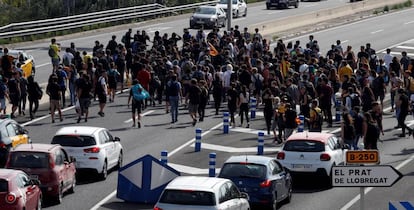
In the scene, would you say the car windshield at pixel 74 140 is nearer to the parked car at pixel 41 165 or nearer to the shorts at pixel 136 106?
the parked car at pixel 41 165

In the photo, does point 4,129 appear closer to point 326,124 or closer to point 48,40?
point 326,124

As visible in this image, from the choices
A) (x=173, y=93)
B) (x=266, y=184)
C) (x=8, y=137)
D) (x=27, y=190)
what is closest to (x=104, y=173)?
(x=8, y=137)

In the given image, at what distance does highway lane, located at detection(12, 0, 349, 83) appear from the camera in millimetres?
50969

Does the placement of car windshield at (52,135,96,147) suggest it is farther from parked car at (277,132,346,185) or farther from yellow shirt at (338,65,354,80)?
yellow shirt at (338,65,354,80)

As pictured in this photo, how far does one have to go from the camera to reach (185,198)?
69.1 ft

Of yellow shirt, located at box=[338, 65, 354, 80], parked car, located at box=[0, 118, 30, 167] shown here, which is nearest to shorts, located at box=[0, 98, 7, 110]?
parked car, located at box=[0, 118, 30, 167]

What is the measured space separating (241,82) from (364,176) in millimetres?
22423

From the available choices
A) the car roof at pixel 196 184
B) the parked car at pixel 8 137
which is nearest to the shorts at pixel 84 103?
the parked car at pixel 8 137

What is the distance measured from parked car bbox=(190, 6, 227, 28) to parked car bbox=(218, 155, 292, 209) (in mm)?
38200

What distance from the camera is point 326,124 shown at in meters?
37.7

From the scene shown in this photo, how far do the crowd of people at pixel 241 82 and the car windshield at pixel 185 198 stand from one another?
9.88 m

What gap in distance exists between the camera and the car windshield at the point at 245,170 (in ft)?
82.5

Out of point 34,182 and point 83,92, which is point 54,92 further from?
point 34,182

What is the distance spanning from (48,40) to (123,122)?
22.0 meters
